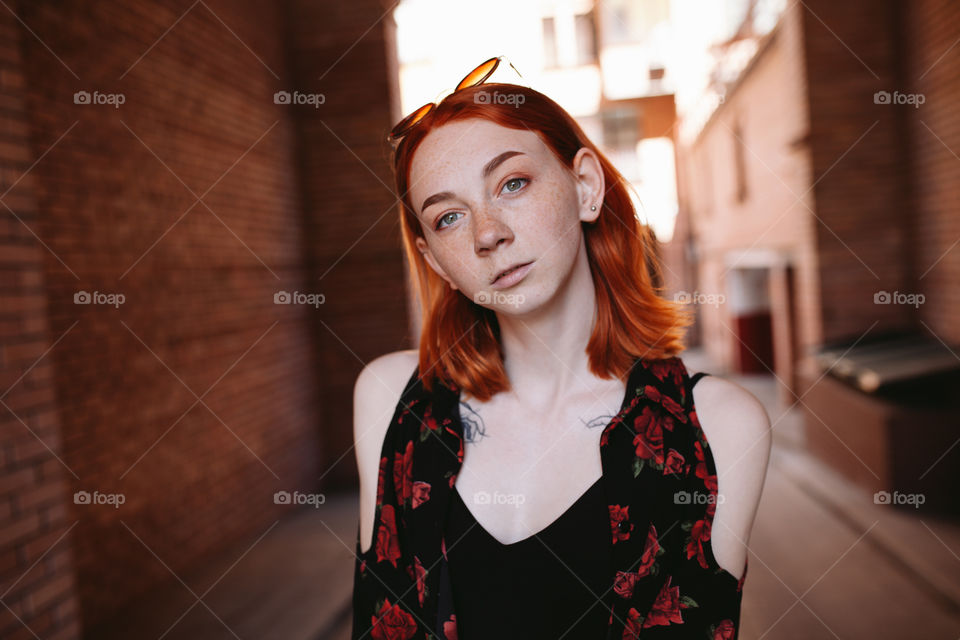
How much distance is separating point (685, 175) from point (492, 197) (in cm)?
1545

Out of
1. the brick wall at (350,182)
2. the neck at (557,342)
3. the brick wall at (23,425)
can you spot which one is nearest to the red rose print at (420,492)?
the neck at (557,342)

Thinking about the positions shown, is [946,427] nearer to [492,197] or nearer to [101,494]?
[492,197]

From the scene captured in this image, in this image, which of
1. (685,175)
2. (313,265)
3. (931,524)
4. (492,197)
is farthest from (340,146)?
(685,175)

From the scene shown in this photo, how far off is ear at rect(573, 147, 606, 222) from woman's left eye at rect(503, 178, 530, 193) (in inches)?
7.0

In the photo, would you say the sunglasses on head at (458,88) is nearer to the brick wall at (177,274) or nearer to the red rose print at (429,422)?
the red rose print at (429,422)

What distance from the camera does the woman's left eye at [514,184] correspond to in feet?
4.52

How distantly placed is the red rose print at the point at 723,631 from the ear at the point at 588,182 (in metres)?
0.89

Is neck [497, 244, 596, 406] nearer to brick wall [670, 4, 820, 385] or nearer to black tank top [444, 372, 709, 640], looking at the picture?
black tank top [444, 372, 709, 640]

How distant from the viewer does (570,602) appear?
1335mm

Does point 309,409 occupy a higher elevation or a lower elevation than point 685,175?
lower

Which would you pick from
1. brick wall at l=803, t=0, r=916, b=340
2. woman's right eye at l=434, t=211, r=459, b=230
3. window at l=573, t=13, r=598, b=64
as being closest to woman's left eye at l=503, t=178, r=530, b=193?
woman's right eye at l=434, t=211, r=459, b=230

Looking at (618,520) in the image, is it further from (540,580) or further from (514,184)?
(514,184)

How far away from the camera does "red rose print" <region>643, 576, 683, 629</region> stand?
4.28 feet

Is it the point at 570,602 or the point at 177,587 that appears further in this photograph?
the point at 177,587
